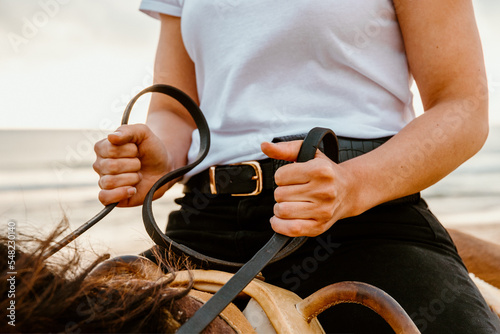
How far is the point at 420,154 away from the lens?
85 cm

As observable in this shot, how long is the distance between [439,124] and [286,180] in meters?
0.37

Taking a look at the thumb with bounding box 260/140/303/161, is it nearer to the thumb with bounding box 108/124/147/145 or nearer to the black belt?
the black belt

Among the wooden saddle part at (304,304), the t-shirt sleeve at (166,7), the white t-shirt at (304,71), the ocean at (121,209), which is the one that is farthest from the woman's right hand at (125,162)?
the ocean at (121,209)

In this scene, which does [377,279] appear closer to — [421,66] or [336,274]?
[336,274]

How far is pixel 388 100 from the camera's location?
105cm

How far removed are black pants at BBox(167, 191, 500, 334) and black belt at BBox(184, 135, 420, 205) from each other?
2 centimetres

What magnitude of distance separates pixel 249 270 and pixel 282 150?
21 cm

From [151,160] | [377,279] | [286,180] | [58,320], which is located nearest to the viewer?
[58,320]

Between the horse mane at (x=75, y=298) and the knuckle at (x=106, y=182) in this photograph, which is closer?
the horse mane at (x=75, y=298)

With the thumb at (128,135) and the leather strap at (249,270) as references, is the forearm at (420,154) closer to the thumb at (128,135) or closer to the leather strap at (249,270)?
the leather strap at (249,270)

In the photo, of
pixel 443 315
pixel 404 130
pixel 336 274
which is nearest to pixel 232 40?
pixel 404 130

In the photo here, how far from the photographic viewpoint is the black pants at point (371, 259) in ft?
2.56

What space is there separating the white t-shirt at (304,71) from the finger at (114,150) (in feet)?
0.60

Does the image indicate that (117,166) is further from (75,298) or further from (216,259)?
(75,298)
